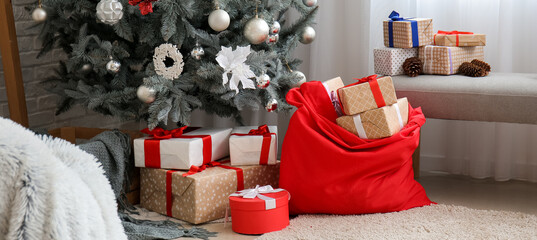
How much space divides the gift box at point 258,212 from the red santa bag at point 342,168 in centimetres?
14

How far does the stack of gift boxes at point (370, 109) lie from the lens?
2.07 meters

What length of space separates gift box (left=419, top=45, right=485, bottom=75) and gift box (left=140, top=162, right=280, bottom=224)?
2.46ft

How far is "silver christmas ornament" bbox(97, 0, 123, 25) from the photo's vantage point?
2.06m

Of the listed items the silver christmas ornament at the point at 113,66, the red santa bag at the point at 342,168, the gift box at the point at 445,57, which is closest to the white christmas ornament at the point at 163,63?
the silver christmas ornament at the point at 113,66

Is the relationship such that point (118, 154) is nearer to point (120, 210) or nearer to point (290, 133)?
point (120, 210)

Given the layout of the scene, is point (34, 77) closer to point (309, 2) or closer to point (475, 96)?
point (309, 2)

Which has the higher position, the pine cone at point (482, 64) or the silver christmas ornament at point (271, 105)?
the pine cone at point (482, 64)

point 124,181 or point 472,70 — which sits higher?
point 472,70

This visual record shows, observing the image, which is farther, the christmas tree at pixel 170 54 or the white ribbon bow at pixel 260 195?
the christmas tree at pixel 170 54

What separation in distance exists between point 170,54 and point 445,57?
105 centimetres

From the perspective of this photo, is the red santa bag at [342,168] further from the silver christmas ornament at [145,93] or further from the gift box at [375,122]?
the silver christmas ornament at [145,93]

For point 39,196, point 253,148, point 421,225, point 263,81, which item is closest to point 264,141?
point 253,148

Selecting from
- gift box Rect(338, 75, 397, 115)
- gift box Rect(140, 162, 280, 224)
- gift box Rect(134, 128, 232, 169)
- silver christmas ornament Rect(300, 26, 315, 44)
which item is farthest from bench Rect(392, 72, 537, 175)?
gift box Rect(134, 128, 232, 169)

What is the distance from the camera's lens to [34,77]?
8.97ft
